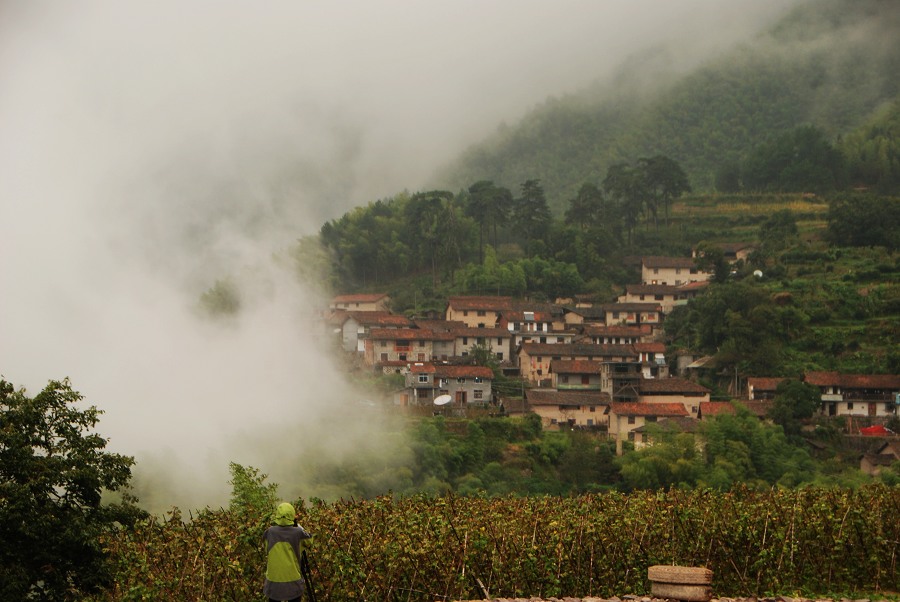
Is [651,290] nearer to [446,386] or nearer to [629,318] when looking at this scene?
[629,318]

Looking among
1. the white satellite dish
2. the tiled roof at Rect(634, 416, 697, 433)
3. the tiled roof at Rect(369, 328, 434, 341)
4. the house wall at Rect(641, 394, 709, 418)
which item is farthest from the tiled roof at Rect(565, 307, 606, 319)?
the tiled roof at Rect(634, 416, 697, 433)

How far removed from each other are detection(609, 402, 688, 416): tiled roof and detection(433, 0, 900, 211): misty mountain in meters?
28.7

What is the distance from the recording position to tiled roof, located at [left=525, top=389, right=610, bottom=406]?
105ft

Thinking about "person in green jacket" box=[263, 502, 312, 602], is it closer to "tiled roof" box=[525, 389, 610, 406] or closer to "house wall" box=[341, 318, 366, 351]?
"tiled roof" box=[525, 389, 610, 406]

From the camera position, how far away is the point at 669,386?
33281 millimetres

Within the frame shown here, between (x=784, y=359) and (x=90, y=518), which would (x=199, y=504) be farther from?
(x=784, y=359)

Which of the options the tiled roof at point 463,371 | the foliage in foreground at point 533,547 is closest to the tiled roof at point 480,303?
the tiled roof at point 463,371

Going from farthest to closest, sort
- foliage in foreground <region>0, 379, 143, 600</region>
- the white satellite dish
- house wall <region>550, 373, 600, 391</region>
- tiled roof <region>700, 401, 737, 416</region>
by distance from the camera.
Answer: house wall <region>550, 373, 600, 391</region>
the white satellite dish
tiled roof <region>700, 401, 737, 416</region>
foliage in foreground <region>0, 379, 143, 600</region>

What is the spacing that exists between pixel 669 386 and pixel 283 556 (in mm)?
27071

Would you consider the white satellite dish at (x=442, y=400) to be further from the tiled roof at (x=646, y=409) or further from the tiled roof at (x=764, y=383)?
the tiled roof at (x=764, y=383)

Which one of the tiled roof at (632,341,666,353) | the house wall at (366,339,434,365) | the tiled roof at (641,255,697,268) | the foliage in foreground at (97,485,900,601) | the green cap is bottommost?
the foliage in foreground at (97,485,900,601)

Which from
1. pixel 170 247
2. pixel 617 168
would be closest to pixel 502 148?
pixel 617 168

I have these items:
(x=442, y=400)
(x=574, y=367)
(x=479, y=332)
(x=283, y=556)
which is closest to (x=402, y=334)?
(x=479, y=332)

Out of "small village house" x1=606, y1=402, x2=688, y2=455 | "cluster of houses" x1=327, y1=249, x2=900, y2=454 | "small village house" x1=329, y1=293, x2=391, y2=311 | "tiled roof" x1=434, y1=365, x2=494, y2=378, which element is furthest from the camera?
"small village house" x1=329, y1=293, x2=391, y2=311
